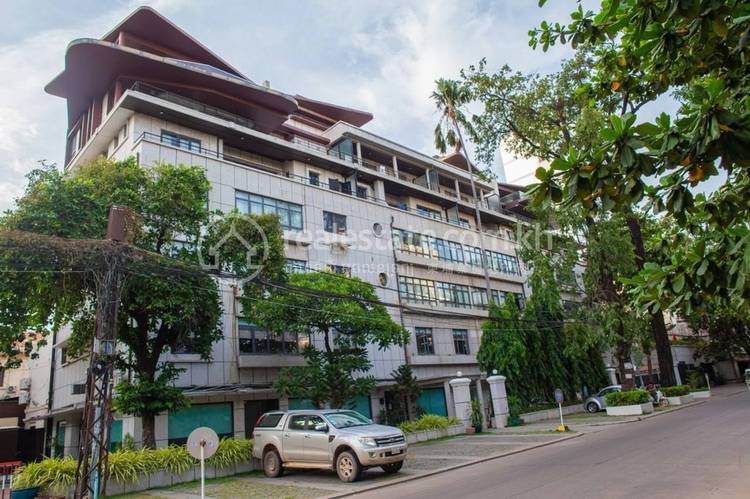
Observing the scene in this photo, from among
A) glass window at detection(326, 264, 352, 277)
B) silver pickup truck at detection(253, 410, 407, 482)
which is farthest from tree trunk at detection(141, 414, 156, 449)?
glass window at detection(326, 264, 352, 277)

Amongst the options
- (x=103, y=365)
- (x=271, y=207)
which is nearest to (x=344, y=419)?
(x=103, y=365)

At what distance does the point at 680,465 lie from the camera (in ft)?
34.4

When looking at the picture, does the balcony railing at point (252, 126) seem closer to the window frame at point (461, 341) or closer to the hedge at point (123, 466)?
the window frame at point (461, 341)

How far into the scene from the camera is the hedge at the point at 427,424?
72.9ft

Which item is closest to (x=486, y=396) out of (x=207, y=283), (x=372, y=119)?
(x=207, y=283)

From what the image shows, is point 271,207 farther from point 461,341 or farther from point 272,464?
point 461,341

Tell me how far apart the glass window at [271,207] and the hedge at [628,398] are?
→ 19322 millimetres

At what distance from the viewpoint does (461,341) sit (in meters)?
35.9

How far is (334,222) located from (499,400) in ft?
45.6

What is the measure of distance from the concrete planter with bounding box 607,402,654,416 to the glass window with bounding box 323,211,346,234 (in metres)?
18.0

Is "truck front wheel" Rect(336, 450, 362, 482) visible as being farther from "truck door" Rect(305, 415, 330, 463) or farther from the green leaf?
the green leaf

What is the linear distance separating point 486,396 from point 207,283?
74.5 feet

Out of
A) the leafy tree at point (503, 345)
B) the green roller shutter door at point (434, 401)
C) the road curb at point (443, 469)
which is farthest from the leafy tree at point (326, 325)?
the green roller shutter door at point (434, 401)

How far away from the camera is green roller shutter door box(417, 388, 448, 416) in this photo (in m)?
31.0
